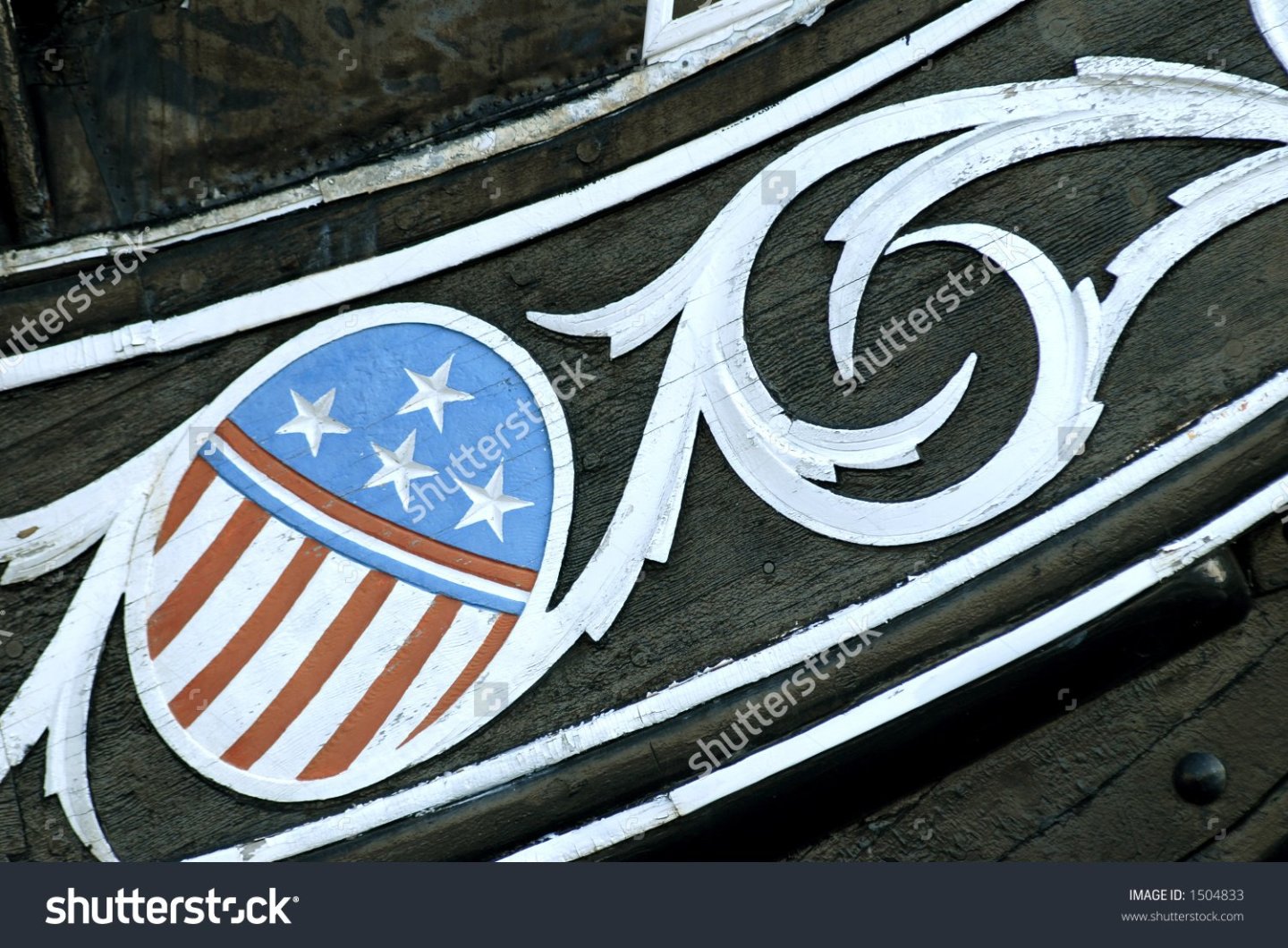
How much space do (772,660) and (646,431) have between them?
56 centimetres

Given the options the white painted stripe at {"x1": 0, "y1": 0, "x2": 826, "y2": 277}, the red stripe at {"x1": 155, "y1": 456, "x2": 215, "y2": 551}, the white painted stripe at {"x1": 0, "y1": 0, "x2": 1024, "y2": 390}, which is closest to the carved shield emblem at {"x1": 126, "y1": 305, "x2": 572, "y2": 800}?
the red stripe at {"x1": 155, "y1": 456, "x2": 215, "y2": 551}

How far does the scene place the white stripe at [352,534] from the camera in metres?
2.77

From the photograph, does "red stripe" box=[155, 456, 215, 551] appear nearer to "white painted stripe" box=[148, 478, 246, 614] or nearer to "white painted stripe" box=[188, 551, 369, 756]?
"white painted stripe" box=[148, 478, 246, 614]

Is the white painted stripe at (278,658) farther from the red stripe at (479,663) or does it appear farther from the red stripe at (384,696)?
the red stripe at (479,663)

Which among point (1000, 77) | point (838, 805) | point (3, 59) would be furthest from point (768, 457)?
point (3, 59)

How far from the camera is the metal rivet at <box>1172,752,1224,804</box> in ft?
9.09

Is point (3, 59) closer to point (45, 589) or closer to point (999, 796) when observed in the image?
point (45, 589)

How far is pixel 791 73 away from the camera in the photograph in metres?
2.86

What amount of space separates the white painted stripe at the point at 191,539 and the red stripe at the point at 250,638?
167 mm

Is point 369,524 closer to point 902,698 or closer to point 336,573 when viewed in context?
point 336,573

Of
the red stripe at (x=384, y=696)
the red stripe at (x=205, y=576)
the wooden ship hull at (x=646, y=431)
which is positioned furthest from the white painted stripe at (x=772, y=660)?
the red stripe at (x=205, y=576)

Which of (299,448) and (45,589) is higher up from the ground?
(299,448)

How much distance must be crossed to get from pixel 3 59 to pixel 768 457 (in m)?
1.80

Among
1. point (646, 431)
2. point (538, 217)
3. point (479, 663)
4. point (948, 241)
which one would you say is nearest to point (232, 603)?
point (479, 663)
